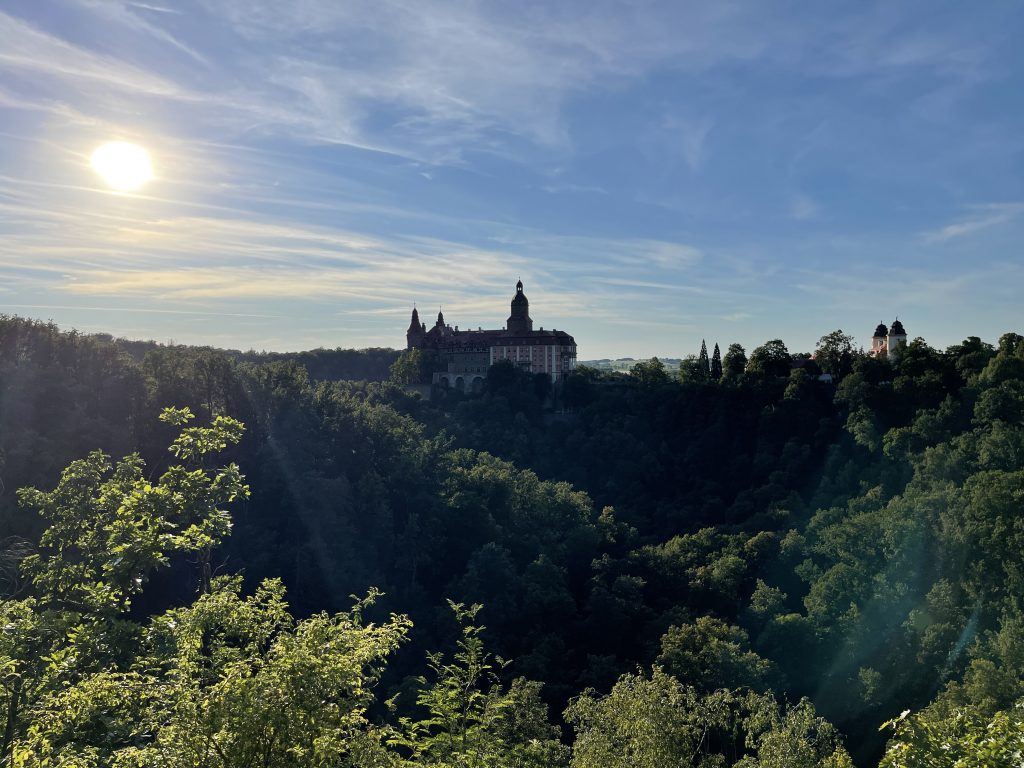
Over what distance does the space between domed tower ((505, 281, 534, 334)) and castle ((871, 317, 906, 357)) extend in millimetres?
47599

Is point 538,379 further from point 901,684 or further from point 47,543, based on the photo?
point 47,543

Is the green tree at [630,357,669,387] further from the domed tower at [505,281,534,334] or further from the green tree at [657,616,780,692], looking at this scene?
the green tree at [657,616,780,692]

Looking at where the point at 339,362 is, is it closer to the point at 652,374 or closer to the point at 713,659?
the point at 652,374

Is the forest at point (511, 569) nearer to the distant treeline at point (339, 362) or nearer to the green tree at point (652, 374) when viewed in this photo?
the green tree at point (652, 374)

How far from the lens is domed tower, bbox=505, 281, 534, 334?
359 ft

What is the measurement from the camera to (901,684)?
111ft

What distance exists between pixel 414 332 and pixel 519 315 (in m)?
17.5

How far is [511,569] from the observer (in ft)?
157

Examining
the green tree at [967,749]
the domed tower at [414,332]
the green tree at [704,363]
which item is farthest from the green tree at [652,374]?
the green tree at [967,749]

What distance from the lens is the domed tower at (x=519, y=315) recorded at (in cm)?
10950

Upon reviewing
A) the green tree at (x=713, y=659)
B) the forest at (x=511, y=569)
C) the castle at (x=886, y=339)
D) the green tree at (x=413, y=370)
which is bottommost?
the green tree at (x=713, y=659)

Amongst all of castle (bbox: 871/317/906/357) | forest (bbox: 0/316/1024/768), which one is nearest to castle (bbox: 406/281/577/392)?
forest (bbox: 0/316/1024/768)

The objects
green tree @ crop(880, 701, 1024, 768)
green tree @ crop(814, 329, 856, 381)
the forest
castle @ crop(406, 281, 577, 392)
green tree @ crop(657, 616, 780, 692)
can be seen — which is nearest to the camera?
green tree @ crop(880, 701, 1024, 768)

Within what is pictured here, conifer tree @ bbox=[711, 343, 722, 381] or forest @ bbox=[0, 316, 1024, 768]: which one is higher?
conifer tree @ bbox=[711, 343, 722, 381]
